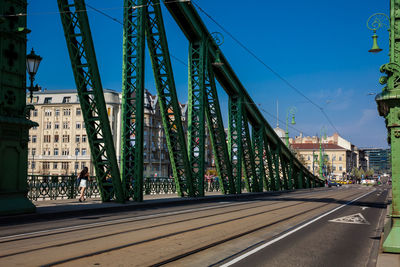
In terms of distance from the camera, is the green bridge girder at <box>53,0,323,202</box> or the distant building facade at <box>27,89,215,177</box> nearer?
the green bridge girder at <box>53,0,323,202</box>

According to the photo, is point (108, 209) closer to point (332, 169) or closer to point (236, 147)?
point (236, 147)

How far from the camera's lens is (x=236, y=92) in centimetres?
3200

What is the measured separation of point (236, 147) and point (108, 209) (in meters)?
18.0

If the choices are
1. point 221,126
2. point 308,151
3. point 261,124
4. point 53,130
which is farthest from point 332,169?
point 221,126

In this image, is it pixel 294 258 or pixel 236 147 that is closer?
pixel 294 258

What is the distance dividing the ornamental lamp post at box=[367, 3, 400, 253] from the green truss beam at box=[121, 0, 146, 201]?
40.0 feet

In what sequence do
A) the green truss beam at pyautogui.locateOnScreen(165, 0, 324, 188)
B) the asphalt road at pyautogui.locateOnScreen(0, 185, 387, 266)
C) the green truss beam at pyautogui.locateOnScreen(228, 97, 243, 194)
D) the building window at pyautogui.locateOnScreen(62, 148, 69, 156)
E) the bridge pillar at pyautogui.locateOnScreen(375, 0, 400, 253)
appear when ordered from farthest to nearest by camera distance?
the building window at pyautogui.locateOnScreen(62, 148, 69, 156) < the green truss beam at pyautogui.locateOnScreen(228, 97, 243, 194) < the green truss beam at pyautogui.locateOnScreen(165, 0, 324, 188) < the bridge pillar at pyautogui.locateOnScreen(375, 0, 400, 253) < the asphalt road at pyautogui.locateOnScreen(0, 185, 387, 266)

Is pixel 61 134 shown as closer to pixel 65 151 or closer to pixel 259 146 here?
pixel 65 151

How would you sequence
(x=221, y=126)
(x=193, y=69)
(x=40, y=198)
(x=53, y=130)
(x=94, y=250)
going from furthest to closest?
1. (x=53, y=130)
2. (x=221, y=126)
3. (x=193, y=69)
4. (x=40, y=198)
5. (x=94, y=250)

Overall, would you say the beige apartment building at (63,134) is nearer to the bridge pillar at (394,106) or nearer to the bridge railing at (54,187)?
the bridge railing at (54,187)

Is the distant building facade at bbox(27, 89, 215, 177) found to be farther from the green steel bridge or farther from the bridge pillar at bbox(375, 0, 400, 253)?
the bridge pillar at bbox(375, 0, 400, 253)

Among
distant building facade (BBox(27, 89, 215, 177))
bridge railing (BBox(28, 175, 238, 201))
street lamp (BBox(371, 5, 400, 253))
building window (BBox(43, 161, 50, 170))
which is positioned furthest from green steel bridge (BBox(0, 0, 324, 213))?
building window (BBox(43, 161, 50, 170))

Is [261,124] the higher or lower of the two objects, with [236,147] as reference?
higher

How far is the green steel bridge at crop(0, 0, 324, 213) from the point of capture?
472 inches
